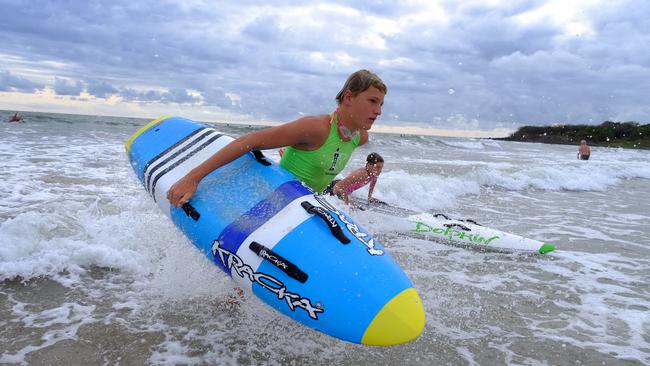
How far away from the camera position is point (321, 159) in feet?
11.8

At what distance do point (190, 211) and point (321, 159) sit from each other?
1.06 meters

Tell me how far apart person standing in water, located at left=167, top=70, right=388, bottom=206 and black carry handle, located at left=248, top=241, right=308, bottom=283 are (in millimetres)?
780

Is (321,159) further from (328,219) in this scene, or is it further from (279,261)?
(279,261)

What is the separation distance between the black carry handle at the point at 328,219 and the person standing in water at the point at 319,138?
53 centimetres

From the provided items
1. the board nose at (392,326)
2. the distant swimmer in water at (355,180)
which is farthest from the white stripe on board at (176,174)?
the distant swimmer in water at (355,180)

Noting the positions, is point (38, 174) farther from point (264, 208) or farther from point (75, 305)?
point (264, 208)

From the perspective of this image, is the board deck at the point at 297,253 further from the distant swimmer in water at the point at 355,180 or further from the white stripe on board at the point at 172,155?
the distant swimmer in water at the point at 355,180

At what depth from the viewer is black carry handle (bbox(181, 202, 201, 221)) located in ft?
11.2

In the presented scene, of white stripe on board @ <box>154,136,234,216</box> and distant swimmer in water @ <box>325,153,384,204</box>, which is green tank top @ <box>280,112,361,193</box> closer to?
white stripe on board @ <box>154,136,234,216</box>

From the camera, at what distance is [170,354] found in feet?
10.2

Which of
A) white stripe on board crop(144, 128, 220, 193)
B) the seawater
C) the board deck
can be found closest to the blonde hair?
the board deck

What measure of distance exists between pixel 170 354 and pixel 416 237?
14.9 feet

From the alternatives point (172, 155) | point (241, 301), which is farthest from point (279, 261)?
point (172, 155)

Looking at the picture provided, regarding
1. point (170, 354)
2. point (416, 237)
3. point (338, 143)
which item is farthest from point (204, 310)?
point (416, 237)
